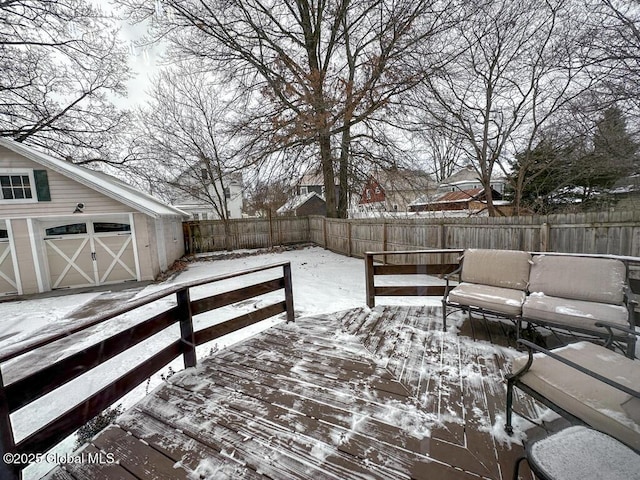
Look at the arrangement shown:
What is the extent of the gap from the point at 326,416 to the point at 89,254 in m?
9.52

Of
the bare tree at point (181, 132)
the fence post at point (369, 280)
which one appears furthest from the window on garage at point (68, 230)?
the fence post at point (369, 280)

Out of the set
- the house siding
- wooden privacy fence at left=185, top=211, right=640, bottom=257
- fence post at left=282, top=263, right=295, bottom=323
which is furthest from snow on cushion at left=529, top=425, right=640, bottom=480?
the house siding

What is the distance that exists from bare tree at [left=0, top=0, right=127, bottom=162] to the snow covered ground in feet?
22.7

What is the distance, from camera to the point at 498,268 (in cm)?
322

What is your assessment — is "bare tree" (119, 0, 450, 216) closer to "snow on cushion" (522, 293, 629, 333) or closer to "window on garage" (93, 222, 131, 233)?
"window on garage" (93, 222, 131, 233)

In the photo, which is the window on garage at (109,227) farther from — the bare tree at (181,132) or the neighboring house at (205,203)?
the neighboring house at (205,203)

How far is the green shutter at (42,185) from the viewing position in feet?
24.3

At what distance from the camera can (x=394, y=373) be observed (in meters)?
2.31

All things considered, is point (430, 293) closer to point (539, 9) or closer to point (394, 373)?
point (394, 373)

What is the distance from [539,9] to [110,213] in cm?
1312

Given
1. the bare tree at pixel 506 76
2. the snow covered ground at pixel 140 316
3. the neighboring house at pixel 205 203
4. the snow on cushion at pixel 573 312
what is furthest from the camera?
the neighboring house at pixel 205 203

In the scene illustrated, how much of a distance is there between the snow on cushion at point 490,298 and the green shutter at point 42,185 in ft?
34.6

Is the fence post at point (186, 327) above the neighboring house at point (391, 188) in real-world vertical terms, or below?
below

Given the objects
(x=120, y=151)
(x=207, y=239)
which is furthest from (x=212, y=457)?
(x=120, y=151)
